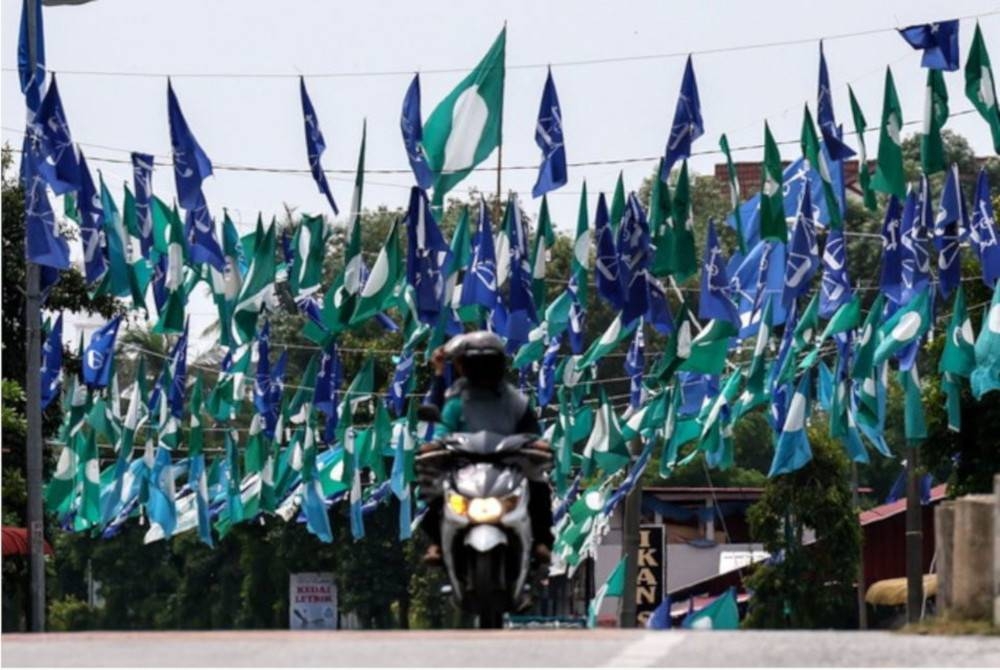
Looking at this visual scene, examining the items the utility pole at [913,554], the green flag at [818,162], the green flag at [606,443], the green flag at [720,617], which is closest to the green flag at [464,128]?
the green flag at [818,162]

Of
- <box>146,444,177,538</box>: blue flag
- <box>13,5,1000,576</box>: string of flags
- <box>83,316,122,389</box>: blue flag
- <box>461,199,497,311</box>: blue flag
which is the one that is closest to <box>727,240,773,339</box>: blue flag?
<box>13,5,1000,576</box>: string of flags

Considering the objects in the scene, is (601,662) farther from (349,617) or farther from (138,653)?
(349,617)

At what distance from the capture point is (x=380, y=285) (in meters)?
42.3

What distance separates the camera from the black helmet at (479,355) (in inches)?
775

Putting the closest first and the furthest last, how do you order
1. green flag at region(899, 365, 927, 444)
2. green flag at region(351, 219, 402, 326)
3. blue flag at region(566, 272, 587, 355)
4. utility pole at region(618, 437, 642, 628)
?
green flag at region(899, 365, 927, 444)
green flag at region(351, 219, 402, 326)
blue flag at region(566, 272, 587, 355)
utility pole at region(618, 437, 642, 628)

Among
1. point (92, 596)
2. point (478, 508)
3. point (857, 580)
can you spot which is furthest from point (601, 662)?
point (92, 596)

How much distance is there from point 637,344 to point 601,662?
3410 centimetres

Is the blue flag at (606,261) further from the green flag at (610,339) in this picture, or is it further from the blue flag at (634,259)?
the green flag at (610,339)

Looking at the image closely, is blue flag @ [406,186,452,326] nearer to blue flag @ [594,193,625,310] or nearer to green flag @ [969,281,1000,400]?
blue flag @ [594,193,625,310]

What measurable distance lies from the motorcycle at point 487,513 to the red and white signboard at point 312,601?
65490mm

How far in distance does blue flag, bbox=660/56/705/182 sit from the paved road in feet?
72.6

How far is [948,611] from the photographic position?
58.9 feet

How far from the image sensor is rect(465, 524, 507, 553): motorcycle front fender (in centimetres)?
1936

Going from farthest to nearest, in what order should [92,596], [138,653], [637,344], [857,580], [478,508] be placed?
[92,596], [857,580], [637,344], [478,508], [138,653]
